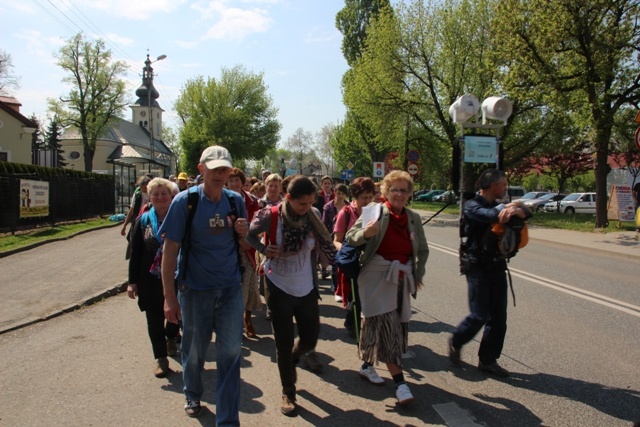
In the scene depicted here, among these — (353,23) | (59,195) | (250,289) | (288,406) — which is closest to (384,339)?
(288,406)

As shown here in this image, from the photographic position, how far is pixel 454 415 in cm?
351

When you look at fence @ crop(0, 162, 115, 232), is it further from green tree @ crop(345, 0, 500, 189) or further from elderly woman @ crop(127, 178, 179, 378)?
green tree @ crop(345, 0, 500, 189)

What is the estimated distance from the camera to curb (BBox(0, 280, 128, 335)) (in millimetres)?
5941

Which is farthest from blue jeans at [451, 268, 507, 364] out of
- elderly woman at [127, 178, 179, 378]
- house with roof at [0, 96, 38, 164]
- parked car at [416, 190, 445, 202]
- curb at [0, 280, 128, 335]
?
parked car at [416, 190, 445, 202]

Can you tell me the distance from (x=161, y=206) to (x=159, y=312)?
0.97m

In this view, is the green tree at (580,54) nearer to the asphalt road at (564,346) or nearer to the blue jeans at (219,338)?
the asphalt road at (564,346)

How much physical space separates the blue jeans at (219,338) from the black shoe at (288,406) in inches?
19.0

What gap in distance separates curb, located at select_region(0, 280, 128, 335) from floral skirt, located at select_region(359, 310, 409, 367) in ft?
14.8

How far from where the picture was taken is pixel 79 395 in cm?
392

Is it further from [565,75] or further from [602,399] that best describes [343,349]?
[565,75]

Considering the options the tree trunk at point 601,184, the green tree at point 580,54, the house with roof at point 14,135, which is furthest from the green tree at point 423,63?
the house with roof at point 14,135

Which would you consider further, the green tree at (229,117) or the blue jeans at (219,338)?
the green tree at (229,117)

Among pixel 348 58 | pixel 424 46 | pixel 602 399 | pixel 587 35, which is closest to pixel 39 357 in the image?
pixel 602 399

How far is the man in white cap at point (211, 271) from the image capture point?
3178mm
